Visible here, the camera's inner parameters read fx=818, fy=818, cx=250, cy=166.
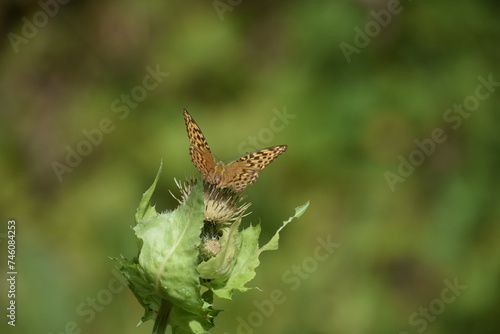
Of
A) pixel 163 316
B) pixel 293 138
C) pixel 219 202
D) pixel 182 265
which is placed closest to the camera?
pixel 182 265

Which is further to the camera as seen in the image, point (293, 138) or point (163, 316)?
point (293, 138)

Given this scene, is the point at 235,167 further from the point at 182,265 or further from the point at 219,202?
the point at 182,265

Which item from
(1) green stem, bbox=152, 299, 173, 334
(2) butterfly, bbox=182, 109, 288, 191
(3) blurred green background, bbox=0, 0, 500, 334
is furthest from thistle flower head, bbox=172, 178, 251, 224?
(3) blurred green background, bbox=0, 0, 500, 334

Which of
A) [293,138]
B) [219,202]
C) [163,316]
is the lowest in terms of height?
[293,138]

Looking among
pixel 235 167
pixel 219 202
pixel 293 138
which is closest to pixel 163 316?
pixel 219 202

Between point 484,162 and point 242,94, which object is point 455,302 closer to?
point 484,162
